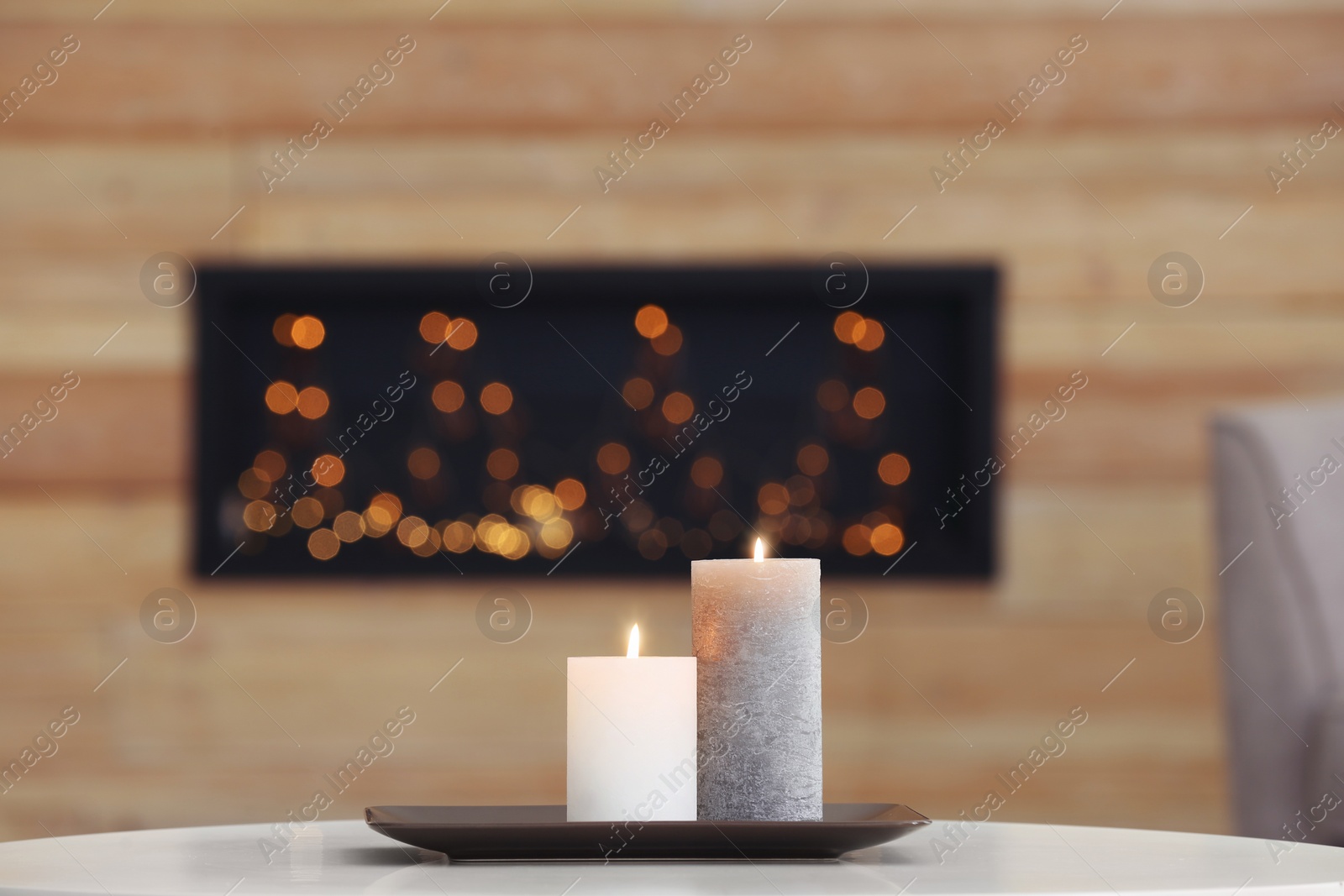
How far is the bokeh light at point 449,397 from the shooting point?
247cm

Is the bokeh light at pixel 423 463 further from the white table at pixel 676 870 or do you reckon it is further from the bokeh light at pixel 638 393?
the white table at pixel 676 870

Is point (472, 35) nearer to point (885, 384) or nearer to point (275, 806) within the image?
point (885, 384)

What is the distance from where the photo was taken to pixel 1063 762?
7.71ft

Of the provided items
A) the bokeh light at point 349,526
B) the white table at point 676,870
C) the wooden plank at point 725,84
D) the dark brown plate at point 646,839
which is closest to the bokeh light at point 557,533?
the bokeh light at point 349,526

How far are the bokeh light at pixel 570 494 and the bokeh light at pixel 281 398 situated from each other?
55 cm

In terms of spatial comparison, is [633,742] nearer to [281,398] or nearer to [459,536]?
[459,536]

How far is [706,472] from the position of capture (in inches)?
96.4

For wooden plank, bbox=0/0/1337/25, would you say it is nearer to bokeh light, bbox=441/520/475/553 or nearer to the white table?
bokeh light, bbox=441/520/475/553

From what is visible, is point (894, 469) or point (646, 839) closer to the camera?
point (646, 839)

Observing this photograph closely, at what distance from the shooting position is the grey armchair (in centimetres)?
136

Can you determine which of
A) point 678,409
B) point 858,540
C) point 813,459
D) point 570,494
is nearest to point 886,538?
point 858,540

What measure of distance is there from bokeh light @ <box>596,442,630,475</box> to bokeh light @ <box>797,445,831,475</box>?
0.34 m

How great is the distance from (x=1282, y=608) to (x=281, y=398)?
183 centimetres

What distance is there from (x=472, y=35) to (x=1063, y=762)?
71.0 inches
